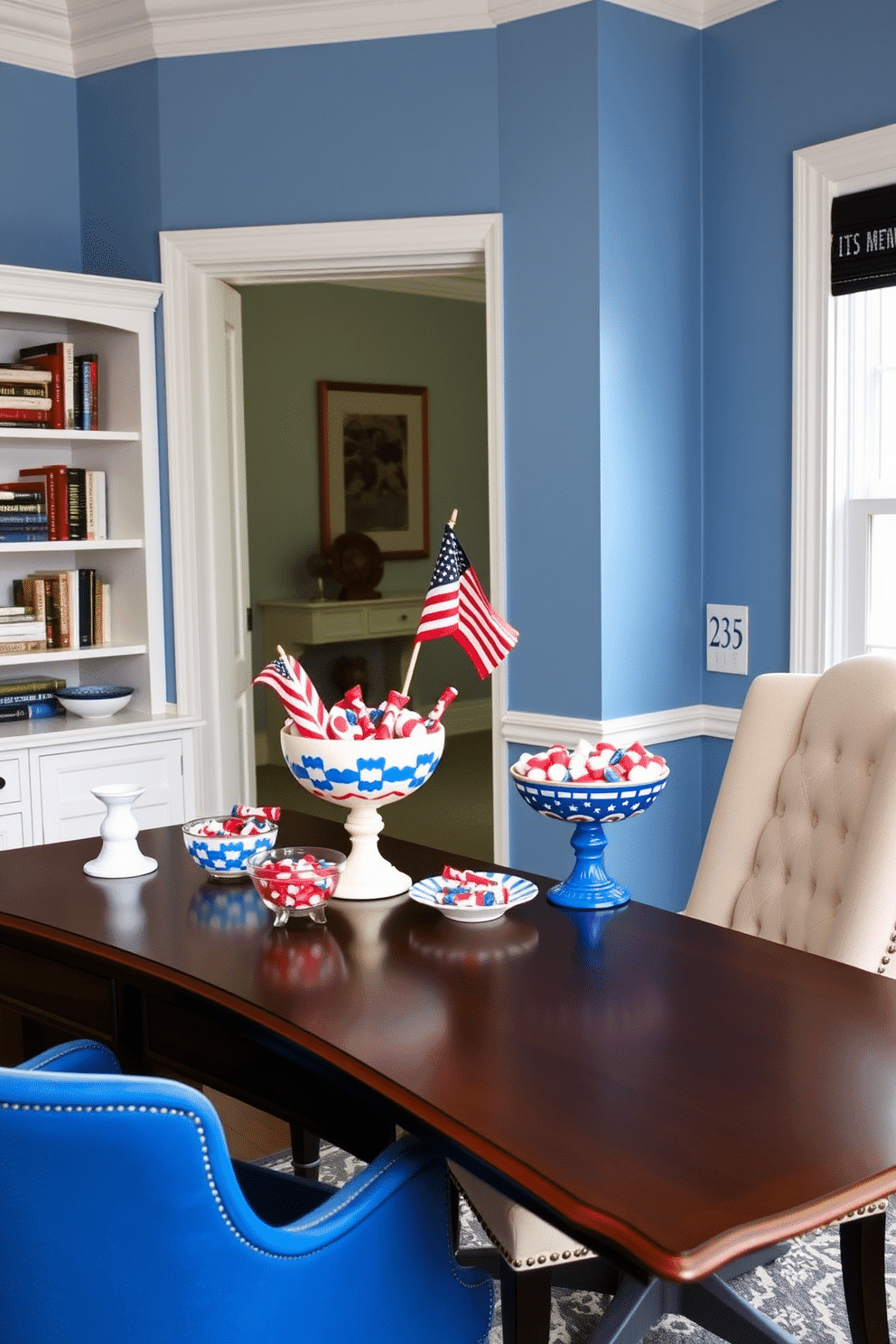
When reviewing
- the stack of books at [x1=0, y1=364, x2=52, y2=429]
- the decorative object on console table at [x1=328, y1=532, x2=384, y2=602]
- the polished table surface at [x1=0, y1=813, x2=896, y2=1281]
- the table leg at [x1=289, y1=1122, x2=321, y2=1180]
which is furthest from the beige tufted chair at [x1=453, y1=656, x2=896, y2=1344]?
the decorative object on console table at [x1=328, y1=532, x2=384, y2=602]

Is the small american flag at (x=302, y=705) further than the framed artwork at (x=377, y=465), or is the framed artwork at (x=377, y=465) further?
the framed artwork at (x=377, y=465)

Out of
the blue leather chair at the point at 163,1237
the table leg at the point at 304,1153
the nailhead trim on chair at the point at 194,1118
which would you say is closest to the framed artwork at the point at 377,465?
the table leg at the point at 304,1153

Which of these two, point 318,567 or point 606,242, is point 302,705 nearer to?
point 606,242

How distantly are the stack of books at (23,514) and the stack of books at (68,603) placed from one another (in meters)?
0.14

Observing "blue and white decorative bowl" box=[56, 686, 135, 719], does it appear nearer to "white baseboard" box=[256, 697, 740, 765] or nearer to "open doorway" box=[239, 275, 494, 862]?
"white baseboard" box=[256, 697, 740, 765]

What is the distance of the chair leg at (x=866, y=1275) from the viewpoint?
2.04m

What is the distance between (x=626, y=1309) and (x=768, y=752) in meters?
1.06

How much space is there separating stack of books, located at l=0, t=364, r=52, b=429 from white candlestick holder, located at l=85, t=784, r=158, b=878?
6.14 feet

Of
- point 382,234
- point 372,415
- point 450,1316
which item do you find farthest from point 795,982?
point 372,415

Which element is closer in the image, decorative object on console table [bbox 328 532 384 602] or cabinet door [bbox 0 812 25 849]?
cabinet door [bbox 0 812 25 849]

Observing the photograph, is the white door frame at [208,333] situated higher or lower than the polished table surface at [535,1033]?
higher

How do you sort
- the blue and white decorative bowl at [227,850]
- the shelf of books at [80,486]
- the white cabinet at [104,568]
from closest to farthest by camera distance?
the blue and white decorative bowl at [227,850], the white cabinet at [104,568], the shelf of books at [80,486]

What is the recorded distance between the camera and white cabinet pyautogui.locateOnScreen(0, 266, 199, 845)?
12.3 feet

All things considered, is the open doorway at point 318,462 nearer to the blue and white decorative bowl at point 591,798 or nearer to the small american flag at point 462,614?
the small american flag at point 462,614
